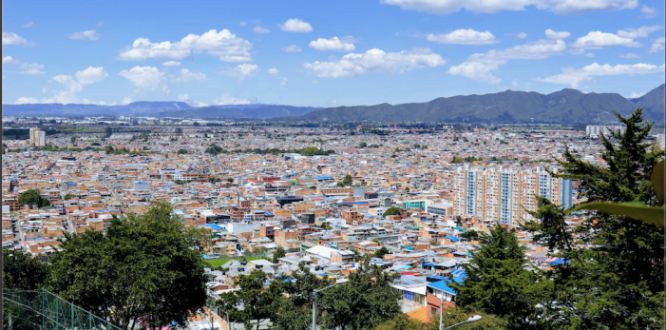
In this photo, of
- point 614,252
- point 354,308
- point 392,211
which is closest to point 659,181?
point 614,252

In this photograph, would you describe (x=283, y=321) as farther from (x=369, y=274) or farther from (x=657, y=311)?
(x=657, y=311)

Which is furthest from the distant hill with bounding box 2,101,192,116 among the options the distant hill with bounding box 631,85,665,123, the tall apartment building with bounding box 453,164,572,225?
the distant hill with bounding box 631,85,665,123

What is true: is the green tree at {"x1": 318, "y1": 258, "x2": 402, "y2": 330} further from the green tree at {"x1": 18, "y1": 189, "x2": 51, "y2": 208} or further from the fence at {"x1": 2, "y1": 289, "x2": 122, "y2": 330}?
the green tree at {"x1": 18, "y1": 189, "x2": 51, "y2": 208}

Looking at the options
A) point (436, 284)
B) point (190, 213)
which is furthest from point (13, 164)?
point (436, 284)

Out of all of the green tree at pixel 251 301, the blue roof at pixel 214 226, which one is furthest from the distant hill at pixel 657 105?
the blue roof at pixel 214 226

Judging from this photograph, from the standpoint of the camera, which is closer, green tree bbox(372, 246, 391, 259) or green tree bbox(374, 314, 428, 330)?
green tree bbox(374, 314, 428, 330)
